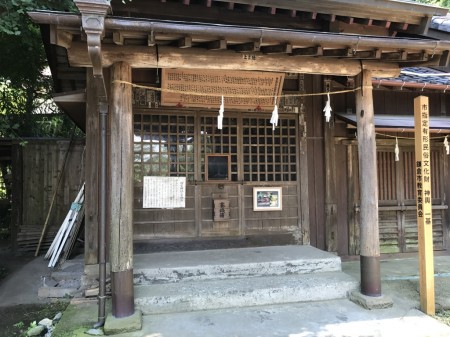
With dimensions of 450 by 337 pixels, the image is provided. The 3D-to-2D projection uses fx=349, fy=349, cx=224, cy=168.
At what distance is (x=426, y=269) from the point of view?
16.1ft

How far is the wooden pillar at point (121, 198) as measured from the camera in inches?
170

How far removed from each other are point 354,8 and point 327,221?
3.88m

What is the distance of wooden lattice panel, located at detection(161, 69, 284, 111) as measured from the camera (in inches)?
227

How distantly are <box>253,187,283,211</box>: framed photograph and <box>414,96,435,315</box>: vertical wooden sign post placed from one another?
8.10 feet

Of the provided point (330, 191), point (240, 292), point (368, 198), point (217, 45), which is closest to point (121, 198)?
point (240, 292)

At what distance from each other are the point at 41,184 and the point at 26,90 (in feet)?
12.4

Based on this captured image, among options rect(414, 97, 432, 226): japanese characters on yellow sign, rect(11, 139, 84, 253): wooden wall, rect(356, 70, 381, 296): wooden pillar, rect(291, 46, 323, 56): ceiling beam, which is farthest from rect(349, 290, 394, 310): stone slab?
rect(11, 139, 84, 253): wooden wall

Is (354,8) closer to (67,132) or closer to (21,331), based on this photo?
(21,331)

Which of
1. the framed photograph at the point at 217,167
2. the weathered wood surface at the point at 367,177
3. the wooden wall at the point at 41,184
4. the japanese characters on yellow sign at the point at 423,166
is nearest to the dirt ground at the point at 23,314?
the wooden wall at the point at 41,184

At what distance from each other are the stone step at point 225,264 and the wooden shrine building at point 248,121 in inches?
19.5

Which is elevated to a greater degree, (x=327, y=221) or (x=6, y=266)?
(x=327, y=221)

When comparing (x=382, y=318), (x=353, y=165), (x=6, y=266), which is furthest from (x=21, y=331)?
(x=353, y=165)

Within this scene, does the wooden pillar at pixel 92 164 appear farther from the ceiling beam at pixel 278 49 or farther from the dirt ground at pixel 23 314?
the ceiling beam at pixel 278 49

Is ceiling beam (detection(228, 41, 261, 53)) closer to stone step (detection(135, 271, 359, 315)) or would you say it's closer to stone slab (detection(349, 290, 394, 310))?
stone step (detection(135, 271, 359, 315))
